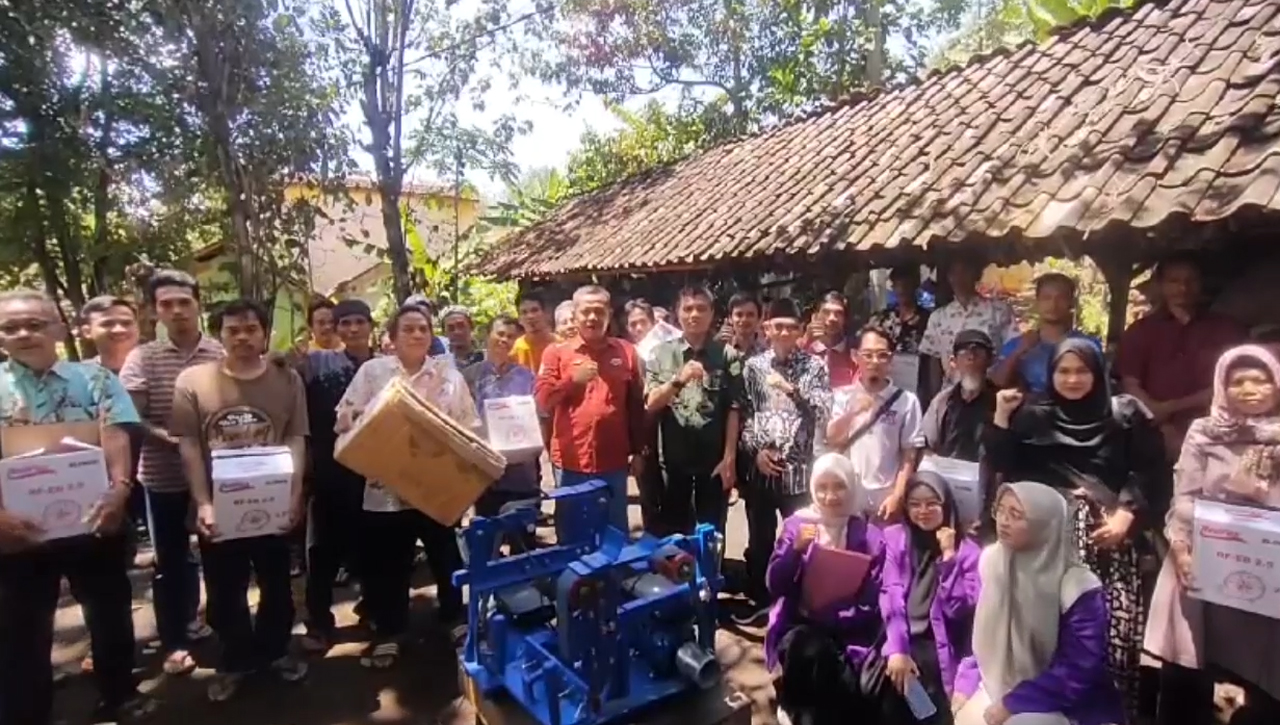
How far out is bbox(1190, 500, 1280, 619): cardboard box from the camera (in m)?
2.47

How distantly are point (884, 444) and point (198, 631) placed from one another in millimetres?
3683

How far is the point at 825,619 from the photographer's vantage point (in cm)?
306

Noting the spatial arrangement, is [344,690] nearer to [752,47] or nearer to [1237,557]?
[1237,557]

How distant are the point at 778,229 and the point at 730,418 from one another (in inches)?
109

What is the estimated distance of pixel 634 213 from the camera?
1027 centimetres

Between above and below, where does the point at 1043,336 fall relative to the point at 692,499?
above

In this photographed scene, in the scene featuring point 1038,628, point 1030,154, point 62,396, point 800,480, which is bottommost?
point 1038,628

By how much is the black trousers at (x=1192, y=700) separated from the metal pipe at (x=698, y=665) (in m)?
1.73

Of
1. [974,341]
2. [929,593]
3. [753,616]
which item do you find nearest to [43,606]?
[753,616]

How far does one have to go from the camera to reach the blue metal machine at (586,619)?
2.45m

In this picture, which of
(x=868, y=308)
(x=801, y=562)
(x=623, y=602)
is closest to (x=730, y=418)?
(x=801, y=562)

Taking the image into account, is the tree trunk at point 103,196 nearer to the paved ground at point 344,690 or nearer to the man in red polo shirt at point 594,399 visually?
the paved ground at point 344,690

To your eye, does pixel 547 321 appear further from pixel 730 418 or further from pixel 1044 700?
pixel 1044 700

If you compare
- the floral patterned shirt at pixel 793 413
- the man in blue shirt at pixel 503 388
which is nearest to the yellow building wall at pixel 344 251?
the man in blue shirt at pixel 503 388
